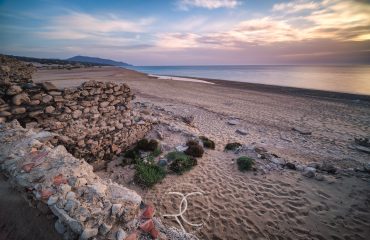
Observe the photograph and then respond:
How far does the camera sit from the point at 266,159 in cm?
796

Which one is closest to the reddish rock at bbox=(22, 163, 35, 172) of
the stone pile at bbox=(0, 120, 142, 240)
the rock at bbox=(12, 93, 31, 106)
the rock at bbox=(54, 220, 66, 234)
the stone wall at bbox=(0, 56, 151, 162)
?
→ the stone pile at bbox=(0, 120, 142, 240)

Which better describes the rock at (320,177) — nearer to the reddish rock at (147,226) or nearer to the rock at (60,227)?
the reddish rock at (147,226)

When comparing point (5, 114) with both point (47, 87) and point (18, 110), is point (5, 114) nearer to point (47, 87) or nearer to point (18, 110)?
point (18, 110)

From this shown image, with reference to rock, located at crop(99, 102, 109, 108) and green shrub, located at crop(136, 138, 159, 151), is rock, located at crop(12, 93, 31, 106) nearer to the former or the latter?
rock, located at crop(99, 102, 109, 108)

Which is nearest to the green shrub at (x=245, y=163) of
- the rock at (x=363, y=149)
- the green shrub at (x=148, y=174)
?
the green shrub at (x=148, y=174)

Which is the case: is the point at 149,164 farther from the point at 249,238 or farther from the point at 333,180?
the point at 333,180

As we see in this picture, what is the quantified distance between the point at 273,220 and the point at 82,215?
4800 millimetres

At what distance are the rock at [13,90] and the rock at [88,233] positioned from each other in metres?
4.99

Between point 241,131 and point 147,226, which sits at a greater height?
point 147,226

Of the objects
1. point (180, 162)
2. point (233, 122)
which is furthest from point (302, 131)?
point (180, 162)

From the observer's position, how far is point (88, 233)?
276cm

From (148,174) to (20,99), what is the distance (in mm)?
4531

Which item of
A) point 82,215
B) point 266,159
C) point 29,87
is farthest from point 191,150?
point 29,87

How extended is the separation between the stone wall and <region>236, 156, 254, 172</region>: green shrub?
493cm
